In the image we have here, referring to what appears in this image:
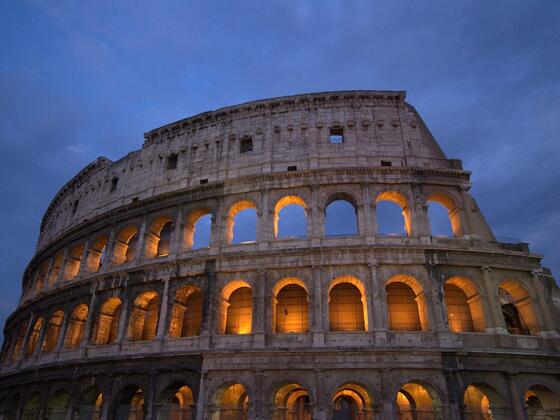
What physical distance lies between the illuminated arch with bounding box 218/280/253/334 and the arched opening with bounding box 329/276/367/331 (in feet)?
12.6

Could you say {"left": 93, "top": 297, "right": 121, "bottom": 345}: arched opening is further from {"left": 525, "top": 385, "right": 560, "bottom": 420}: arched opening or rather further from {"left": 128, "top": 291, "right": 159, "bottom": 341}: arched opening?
{"left": 525, "top": 385, "right": 560, "bottom": 420}: arched opening

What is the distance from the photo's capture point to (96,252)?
25.5m

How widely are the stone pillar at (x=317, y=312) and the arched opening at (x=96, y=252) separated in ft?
46.0

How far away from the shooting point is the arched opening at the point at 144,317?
2066 centimetres

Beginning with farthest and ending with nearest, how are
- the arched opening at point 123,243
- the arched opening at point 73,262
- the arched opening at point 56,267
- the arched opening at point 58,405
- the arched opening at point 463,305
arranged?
1. the arched opening at point 56,267
2. the arched opening at point 73,262
3. the arched opening at point 123,243
4. the arched opening at point 58,405
5. the arched opening at point 463,305

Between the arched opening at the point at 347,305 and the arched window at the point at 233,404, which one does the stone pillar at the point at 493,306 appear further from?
the arched window at the point at 233,404

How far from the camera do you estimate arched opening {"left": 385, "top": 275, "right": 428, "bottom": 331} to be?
17922 millimetres

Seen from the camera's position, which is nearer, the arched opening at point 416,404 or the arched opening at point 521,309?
the arched opening at point 416,404

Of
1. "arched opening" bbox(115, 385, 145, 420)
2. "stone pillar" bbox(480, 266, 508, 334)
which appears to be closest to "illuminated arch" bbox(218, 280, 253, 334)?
"arched opening" bbox(115, 385, 145, 420)

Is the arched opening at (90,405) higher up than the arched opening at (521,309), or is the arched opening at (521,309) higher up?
the arched opening at (521,309)

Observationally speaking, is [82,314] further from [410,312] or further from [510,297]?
[510,297]

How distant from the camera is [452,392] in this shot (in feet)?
51.7

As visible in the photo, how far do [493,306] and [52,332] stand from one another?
24.5 meters

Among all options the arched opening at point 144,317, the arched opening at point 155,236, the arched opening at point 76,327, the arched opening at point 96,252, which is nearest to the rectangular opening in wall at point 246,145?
the arched opening at point 155,236
